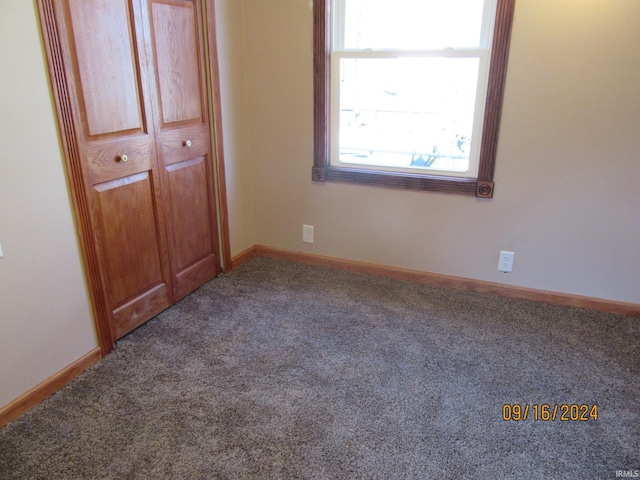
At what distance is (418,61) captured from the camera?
2637mm

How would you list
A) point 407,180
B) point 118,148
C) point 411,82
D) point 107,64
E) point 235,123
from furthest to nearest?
1. point 235,123
2. point 407,180
3. point 411,82
4. point 118,148
5. point 107,64

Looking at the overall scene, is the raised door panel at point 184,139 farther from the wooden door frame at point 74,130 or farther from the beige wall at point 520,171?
the beige wall at point 520,171

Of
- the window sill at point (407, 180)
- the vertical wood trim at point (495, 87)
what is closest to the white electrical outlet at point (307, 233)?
the window sill at point (407, 180)

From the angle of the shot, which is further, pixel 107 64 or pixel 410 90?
pixel 410 90

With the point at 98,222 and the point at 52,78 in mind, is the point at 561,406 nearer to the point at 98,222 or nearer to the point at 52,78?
the point at 98,222

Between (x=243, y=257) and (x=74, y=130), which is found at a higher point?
(x=74, y=130)

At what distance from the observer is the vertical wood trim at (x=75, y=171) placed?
5.76ft

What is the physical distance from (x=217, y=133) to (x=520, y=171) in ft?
6.05

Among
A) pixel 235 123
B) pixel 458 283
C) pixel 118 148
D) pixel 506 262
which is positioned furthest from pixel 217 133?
pixel 506 262

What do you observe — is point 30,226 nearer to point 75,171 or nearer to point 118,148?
point 75,171

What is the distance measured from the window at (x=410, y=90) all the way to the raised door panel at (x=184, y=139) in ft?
2.42

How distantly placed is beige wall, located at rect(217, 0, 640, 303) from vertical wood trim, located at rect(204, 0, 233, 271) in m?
0.13

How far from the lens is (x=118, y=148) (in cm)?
214

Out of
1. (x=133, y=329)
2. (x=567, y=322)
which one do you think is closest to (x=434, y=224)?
(x=567, y=322)
